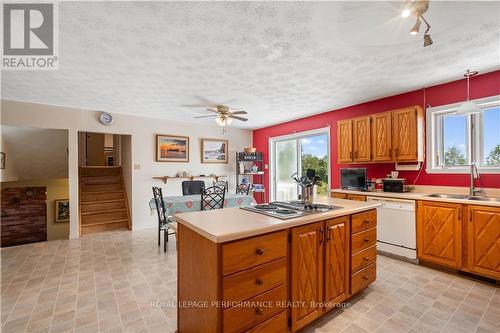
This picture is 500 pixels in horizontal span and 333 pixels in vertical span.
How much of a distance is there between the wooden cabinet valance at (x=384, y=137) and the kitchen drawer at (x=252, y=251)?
2755 millimetres

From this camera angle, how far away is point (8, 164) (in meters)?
4.48

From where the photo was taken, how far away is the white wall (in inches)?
154

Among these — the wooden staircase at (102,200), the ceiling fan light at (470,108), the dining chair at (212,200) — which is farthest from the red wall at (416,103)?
the wooden staircase at (102,200)

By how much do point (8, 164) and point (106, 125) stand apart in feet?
6.98

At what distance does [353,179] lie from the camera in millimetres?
3902

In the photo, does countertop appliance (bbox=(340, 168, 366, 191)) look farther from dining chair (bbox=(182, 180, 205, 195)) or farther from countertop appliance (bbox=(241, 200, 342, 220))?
dining chair (bbox=(182, 180, 205, 195))

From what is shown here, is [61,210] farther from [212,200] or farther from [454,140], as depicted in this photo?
[454,140]

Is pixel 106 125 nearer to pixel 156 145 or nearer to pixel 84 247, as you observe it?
pixel 156 145

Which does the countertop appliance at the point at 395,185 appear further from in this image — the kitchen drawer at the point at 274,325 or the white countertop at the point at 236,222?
the kitchen drawer at the point at 274,325

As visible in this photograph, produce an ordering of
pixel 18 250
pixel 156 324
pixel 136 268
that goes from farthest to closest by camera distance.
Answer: pixel 18 250, pixel 136 268, pixel 156 324

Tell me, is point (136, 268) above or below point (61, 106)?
below

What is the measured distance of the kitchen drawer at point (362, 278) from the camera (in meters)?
2.08

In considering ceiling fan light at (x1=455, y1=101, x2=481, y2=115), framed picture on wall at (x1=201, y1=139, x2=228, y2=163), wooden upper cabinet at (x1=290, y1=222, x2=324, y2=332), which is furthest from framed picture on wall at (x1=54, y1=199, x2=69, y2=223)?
→ ceiling fan light at (x1=455, y1=101, x2=481, y2=115)

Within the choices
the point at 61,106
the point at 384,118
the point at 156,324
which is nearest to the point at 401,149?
the point at 384,118
